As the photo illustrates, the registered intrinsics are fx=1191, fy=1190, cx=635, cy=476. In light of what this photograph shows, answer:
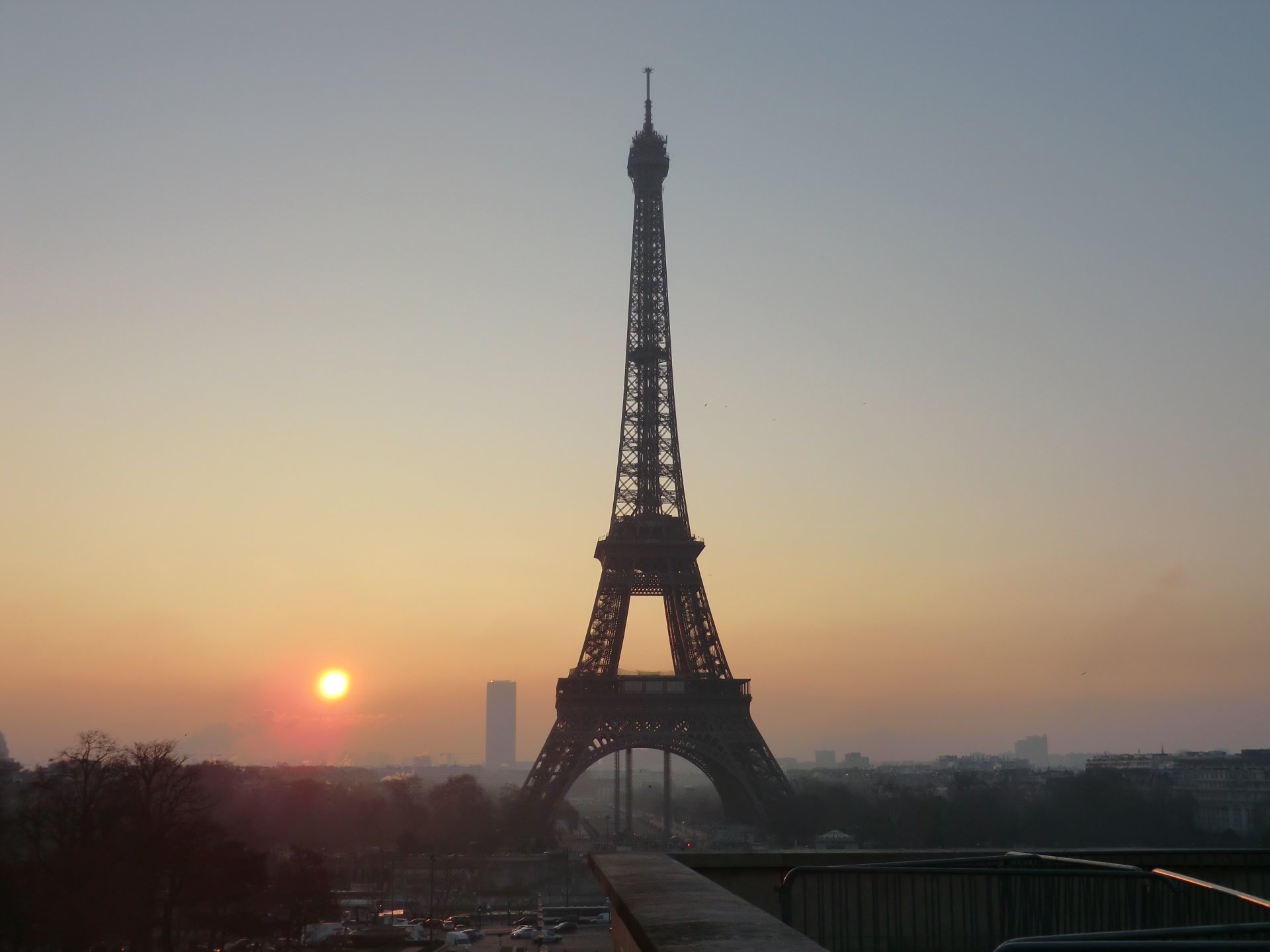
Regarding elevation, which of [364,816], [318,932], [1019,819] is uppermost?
[1019,819]

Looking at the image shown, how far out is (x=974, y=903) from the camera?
342 inches

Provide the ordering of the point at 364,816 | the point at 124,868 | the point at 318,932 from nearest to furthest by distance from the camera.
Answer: the point at 124,868 < the point at 318,932 < the point at 364,816

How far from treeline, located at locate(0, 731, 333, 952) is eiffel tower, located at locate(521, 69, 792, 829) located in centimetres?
2203

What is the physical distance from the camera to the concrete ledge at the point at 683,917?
4.20m

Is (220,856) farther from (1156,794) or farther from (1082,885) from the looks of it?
(1156,794)

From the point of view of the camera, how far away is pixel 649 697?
65562 millimetres

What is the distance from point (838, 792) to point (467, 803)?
24.0 m

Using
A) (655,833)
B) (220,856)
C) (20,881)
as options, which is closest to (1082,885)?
(20,881)

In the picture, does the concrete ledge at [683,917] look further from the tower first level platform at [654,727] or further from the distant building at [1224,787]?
the tower first level platform at [654,727]

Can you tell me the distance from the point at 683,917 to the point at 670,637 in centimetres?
6576

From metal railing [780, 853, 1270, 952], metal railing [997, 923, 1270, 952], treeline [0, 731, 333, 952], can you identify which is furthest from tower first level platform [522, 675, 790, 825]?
metal railing [997, 923, 1270, 952]

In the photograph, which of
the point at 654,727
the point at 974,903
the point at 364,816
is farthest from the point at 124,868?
the point at 364,816

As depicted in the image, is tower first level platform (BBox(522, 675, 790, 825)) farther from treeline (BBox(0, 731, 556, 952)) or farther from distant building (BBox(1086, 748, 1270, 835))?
distant building (BBox(1086, 748, 1270, 835))

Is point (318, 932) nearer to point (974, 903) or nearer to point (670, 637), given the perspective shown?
point (670, 637)
